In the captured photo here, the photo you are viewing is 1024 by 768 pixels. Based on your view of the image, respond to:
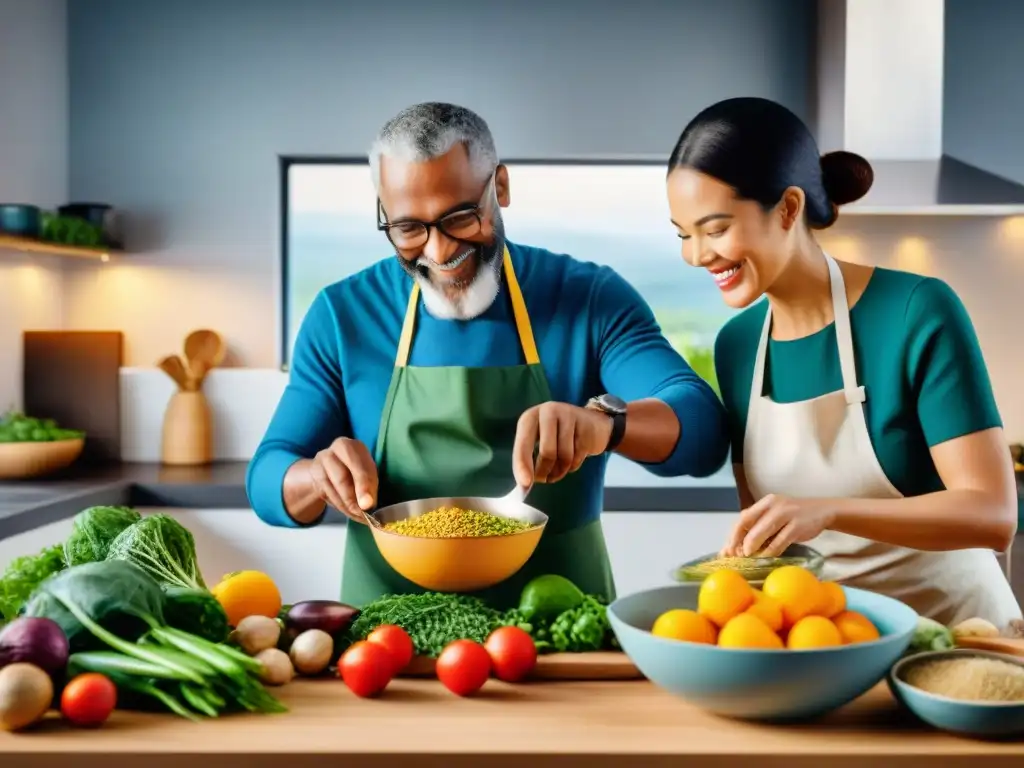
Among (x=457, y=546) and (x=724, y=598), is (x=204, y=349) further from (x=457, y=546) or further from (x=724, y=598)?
(x=724, y=598)

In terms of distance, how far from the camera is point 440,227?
1752mm

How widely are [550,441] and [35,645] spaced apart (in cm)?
70

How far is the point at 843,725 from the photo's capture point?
1.17 metres

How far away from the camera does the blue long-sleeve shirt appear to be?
1.92 metres

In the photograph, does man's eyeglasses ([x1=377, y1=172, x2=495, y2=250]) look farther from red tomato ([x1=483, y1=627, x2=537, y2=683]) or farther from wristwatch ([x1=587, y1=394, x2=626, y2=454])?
red tomato ([x1=483, y1=627, x2=537, y2=683])

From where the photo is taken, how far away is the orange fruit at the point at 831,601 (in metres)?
1.20

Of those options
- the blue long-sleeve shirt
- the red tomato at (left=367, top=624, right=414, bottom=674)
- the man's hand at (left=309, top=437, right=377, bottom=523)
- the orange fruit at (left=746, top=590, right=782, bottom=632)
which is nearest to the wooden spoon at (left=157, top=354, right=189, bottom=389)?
the blue long-sleeve shirt

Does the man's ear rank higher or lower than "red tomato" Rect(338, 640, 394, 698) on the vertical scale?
higher

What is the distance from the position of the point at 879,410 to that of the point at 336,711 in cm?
107

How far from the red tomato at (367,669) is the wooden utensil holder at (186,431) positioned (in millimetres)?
2619

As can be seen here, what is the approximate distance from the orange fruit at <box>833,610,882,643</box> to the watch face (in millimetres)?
503

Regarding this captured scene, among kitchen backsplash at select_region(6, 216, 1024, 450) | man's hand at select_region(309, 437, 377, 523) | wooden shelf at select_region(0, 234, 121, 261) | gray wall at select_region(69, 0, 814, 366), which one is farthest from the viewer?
gray wall at select_region(69, 0, 814, 366)

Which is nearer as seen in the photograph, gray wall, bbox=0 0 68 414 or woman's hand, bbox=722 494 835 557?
woman's hand, bbox=722 494 835 557

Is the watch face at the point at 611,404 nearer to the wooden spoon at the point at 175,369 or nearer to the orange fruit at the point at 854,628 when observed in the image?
the orange fruit at the point at 854,628
